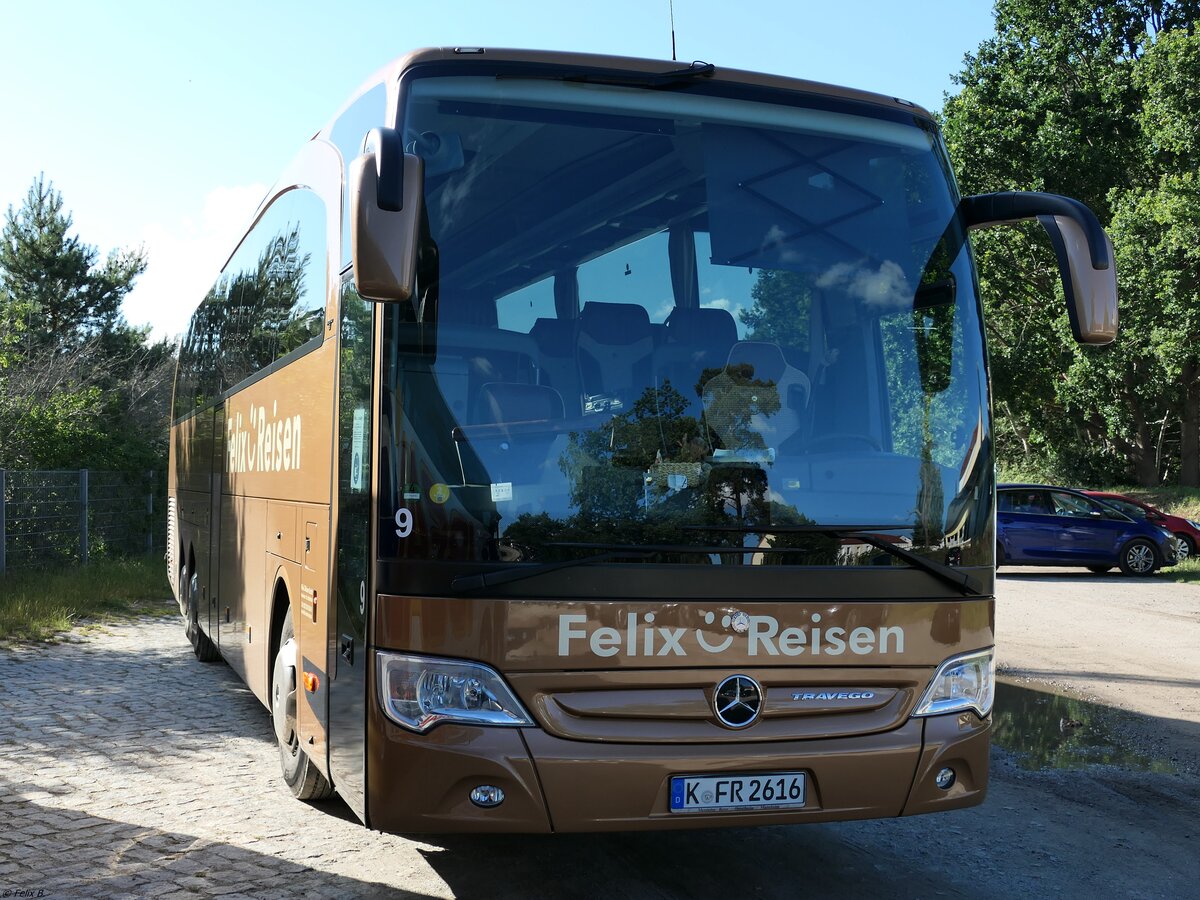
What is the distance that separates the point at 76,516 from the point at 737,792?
1765 cm

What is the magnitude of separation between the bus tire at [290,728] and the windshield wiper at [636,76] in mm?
2939

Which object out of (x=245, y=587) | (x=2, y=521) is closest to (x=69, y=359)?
(x=2, y=521)

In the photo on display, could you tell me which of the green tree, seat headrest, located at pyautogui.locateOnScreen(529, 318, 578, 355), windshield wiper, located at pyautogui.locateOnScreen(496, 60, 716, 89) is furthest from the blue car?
the green tree

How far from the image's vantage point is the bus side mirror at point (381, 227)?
4.04 m

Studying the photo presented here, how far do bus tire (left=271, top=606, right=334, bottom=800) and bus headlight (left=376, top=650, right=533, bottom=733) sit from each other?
1832 millimetres

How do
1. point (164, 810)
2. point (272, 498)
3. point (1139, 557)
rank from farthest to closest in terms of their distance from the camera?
point (1139, 557)
point (272, 498)
point (164, 810)

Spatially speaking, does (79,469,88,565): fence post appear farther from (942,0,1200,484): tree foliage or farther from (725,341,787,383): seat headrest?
(942,0,1200,484): tree foliage

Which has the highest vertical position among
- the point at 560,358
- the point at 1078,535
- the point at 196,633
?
the point at 560,358

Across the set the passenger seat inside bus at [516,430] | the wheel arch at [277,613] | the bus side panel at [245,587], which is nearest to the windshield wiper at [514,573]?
the passenger seat inside bus at [516,430]

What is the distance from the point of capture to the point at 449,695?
13.9ft

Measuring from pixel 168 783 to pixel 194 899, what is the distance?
2.03 m

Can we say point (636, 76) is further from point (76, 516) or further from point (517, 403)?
point (76, 516)

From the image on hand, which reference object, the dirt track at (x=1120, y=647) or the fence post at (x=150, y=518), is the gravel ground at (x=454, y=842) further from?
the fence post at (x=150, y=518)

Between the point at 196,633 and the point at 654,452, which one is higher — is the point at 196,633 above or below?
below
